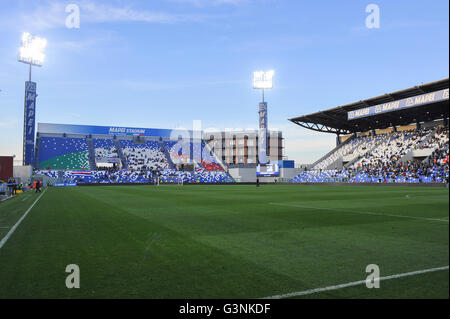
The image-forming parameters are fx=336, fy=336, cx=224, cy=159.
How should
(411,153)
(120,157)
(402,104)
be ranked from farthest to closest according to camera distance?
(120,157) < (411,153) < (402,104)

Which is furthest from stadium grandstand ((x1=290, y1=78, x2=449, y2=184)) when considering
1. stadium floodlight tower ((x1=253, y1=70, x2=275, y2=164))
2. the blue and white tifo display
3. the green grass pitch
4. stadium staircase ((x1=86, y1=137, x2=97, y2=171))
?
stadium staircase ((x1=86, y1=137, x2=97, y2=171))

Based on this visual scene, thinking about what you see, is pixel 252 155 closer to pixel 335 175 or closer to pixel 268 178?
pixel 268 178

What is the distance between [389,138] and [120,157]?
52.5 m

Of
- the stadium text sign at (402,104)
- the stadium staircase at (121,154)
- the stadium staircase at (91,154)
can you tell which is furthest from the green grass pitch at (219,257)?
the stadium staircase at (121,154)

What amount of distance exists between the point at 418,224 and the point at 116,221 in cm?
894

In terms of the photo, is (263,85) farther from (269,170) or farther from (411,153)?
(411,153)

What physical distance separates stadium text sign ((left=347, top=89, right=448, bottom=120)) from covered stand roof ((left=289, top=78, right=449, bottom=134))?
704 millimetres

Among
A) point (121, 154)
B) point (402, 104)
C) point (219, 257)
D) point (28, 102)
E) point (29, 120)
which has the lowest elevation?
point (219, 257)

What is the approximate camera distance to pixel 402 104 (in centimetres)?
4784

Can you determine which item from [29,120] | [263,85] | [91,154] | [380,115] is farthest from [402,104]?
[91,154]

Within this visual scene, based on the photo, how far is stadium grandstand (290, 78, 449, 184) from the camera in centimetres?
4356

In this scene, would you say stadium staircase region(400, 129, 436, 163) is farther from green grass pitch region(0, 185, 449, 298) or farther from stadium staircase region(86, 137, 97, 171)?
stadium staircase region(86, 137, 97, 171)

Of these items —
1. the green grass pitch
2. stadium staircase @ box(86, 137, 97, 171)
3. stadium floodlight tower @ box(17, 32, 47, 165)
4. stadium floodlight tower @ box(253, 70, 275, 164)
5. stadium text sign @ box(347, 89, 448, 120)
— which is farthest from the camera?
stadium floodlight tower @ box(253, 70, 275, 164)

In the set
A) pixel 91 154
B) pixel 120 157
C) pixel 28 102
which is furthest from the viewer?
pixel 120 157
